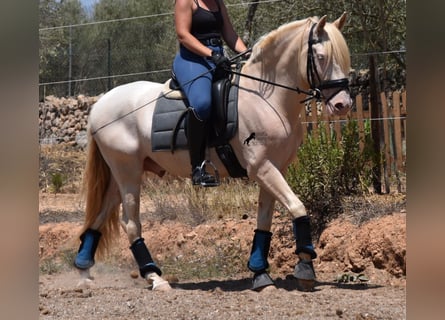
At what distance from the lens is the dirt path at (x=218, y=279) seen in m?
5.55

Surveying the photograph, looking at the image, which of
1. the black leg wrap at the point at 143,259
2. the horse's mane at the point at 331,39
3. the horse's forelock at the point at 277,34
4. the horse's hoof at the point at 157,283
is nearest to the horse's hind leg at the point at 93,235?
the black leg wrap at the point at 143,259

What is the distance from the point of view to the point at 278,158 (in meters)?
6.05

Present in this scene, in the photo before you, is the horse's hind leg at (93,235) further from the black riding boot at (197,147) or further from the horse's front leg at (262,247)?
the horse's front leg at (262,247)

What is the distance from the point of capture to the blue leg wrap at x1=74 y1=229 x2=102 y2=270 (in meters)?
6.94

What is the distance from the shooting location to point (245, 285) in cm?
673

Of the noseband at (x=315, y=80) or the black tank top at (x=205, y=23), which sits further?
the black tank top at (x=205, y=23)

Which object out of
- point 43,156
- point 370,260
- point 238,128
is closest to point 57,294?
point 238,128

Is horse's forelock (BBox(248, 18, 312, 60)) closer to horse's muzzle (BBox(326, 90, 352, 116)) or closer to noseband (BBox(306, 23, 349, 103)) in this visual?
noseband (BBox(306, 23, 349, 103))

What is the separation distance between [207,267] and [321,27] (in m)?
2.74

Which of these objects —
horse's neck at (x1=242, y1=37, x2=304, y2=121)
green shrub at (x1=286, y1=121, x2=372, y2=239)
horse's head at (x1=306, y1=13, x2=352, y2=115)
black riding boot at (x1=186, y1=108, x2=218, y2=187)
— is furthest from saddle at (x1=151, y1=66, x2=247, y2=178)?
green shrub at (x1=286, y1=121, x2=372, y2=239)

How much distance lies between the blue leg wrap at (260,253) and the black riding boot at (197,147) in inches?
21.5

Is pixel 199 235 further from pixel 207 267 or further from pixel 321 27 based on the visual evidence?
pixel 321 27

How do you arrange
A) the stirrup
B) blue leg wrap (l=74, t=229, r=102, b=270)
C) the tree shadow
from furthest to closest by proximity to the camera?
1. blue leg wrap (l=74, t=229, r=102, b=270)
2. the tree shadow
3. the stirrup

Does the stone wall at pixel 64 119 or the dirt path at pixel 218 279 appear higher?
the stone wall at pixel 64 119
